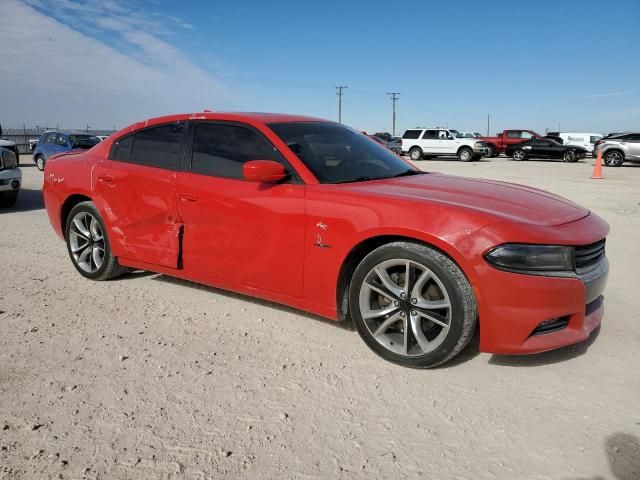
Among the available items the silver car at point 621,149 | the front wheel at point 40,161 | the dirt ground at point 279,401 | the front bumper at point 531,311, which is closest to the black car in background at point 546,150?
the silver car at point 621,149

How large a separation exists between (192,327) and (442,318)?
1.83 m

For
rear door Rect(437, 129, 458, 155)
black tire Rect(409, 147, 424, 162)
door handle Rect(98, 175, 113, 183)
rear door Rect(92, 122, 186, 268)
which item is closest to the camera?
rear door Rect(92, 122, 186, 268)

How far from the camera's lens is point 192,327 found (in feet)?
12.0

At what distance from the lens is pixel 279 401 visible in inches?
105

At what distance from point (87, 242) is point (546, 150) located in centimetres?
2856

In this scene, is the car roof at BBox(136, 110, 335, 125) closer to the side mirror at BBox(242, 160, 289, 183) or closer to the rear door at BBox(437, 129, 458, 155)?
the side mirror at BBox(242, 160, 289, 183)

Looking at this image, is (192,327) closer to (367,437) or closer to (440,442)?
(367,437)

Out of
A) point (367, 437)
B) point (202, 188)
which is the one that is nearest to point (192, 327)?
point (202, 188)

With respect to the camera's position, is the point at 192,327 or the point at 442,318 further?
the point at 192,327

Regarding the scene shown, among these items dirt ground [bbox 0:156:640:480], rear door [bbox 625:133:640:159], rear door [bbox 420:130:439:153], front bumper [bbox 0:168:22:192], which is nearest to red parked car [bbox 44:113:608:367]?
dirt ground [bbox 0:156:640:480]

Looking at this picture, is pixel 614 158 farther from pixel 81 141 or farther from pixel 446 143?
pixel 81 141

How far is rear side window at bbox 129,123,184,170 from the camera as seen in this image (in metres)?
4.06

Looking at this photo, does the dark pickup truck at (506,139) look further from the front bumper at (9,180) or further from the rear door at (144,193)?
the rear door at (144,193)

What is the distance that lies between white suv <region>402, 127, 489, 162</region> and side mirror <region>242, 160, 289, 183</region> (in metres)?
26.4
